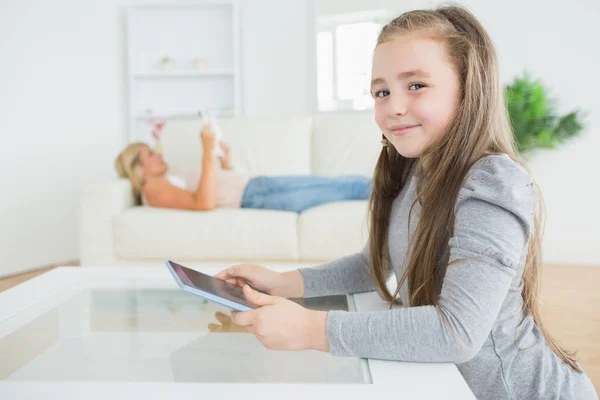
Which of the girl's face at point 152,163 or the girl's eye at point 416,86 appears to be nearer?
the girl's eye at point 416,86

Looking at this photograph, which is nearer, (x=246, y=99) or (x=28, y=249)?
(x=28, y=249)

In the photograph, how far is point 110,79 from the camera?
3598 mm

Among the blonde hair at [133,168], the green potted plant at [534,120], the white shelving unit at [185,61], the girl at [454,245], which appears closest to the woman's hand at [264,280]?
the girl at [454,245]

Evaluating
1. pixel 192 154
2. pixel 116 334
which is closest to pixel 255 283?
pixel 116 334

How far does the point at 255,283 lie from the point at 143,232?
1.37 metres

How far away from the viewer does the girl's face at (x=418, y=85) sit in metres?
0.72

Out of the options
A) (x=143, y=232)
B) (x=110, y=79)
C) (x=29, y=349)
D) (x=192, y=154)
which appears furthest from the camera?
(x=110, y=79)

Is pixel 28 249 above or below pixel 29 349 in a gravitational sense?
below

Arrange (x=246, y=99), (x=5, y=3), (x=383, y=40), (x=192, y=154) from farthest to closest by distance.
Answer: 1. (x=246, y=99)
2. (x=5, y=3)
3. (x=192, y=154)
4. (x=383, y=40)

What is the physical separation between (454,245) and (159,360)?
14.1 inches

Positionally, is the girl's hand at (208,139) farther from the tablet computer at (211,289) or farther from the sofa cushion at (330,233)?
the tablet computer at (211,289)

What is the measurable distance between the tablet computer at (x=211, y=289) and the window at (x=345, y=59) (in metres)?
3.18

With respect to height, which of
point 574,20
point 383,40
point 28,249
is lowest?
point 28,249

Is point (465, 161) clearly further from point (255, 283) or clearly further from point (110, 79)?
point (110, 79)
